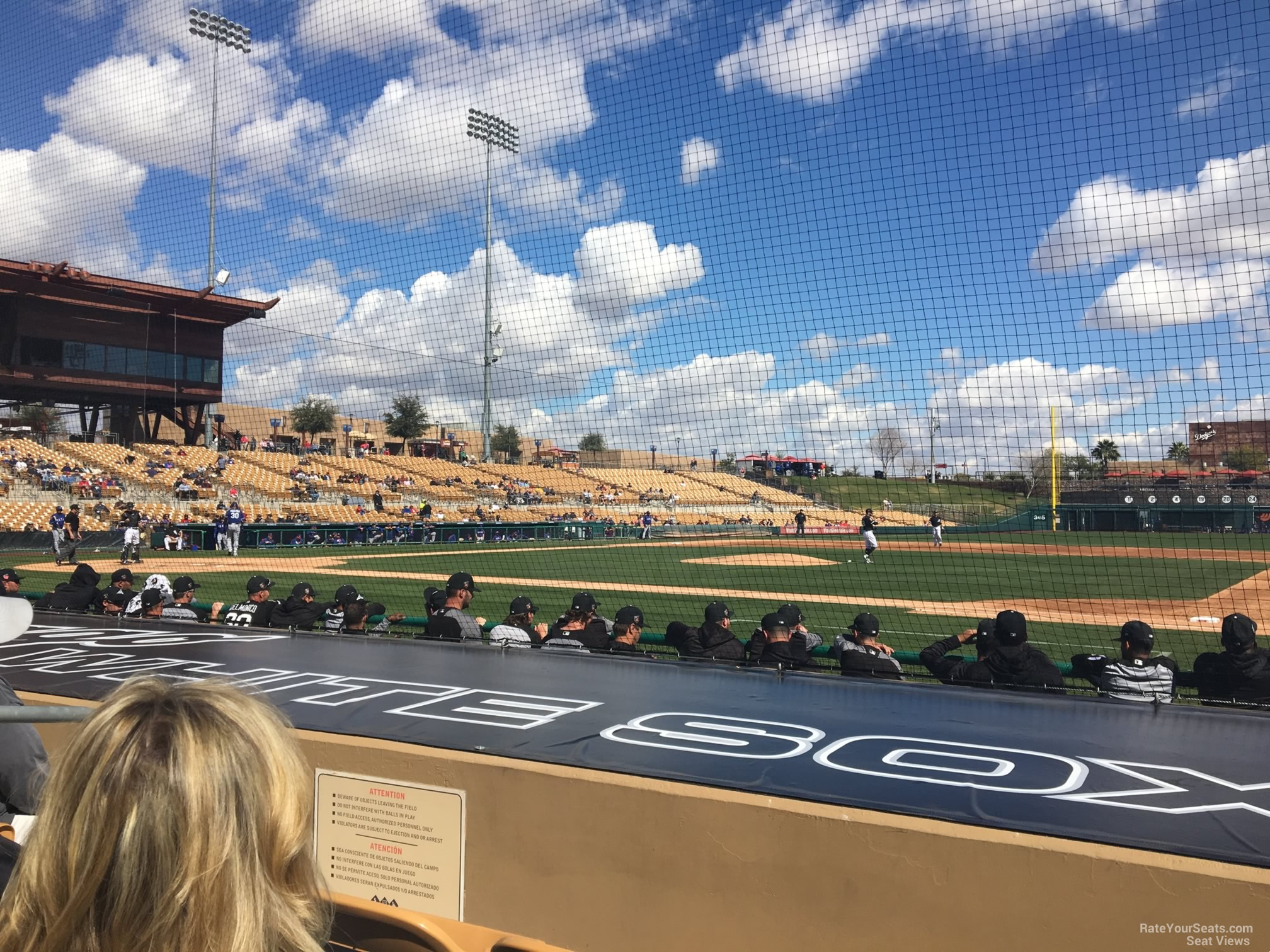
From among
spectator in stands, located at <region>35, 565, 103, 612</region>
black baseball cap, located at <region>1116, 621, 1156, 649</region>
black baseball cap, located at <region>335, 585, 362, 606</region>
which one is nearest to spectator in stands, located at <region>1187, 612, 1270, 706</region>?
black baseball cap, located at <region>1116, 621, 1156, 649</region>

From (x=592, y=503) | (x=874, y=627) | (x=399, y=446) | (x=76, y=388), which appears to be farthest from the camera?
(x=399, y=446)

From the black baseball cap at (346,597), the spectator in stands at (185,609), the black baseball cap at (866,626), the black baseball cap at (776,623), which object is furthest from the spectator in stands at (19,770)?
the spectator in stands at (185,609)

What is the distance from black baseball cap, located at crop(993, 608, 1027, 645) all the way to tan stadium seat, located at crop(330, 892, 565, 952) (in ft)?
12.4

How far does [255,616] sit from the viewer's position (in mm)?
6922

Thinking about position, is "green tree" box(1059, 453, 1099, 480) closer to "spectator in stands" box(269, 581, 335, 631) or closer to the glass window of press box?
"spectator in stands" box(269, 581, 335, 631)

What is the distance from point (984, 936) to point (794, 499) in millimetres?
30781

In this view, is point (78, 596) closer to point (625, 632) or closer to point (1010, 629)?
point (625, 632)

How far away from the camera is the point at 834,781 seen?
2809 mm

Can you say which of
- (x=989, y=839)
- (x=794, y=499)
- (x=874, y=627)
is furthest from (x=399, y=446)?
(x=989, y=839)

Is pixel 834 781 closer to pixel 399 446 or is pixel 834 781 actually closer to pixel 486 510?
pixel 486 510

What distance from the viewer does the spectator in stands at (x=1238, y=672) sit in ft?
15.9

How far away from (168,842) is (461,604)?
569 centimetres

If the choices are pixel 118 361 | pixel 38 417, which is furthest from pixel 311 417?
pixel 38 417

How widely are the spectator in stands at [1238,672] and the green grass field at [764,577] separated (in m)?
5.02
